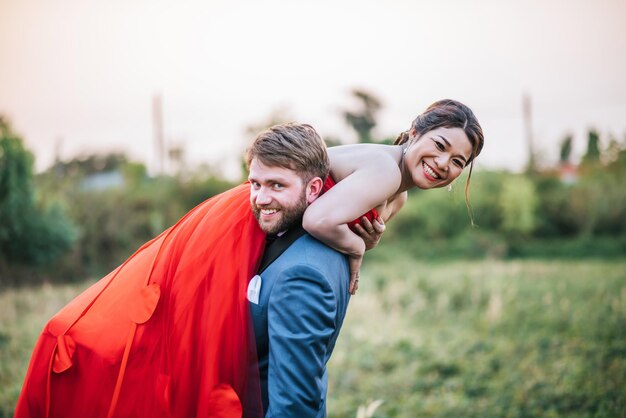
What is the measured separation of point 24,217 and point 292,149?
1112 cm

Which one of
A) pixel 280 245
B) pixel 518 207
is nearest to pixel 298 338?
pixel 280 245

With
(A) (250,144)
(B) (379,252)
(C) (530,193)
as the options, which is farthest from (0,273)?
(C) (530,193)

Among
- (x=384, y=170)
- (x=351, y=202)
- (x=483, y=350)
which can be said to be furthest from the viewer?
(x=483, y=350)

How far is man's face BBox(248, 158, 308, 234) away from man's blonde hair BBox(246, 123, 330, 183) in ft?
0.09

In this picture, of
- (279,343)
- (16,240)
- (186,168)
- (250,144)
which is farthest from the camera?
(186,168)

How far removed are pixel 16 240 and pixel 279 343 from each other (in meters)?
11.7

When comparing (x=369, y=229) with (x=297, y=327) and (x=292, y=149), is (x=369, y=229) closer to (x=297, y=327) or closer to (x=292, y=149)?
(x=292, y=149)

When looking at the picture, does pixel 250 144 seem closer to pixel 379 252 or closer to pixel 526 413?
pixel 526 413

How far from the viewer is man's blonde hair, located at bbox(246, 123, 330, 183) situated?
1.88 meters

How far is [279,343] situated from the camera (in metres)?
1.71

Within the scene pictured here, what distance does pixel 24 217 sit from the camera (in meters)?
11.2

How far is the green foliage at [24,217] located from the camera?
1006 cm

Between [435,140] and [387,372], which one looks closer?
[435,140]

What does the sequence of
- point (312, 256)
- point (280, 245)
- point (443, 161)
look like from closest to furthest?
point (312, 256) → point (280, 245) → point (443, 161)
